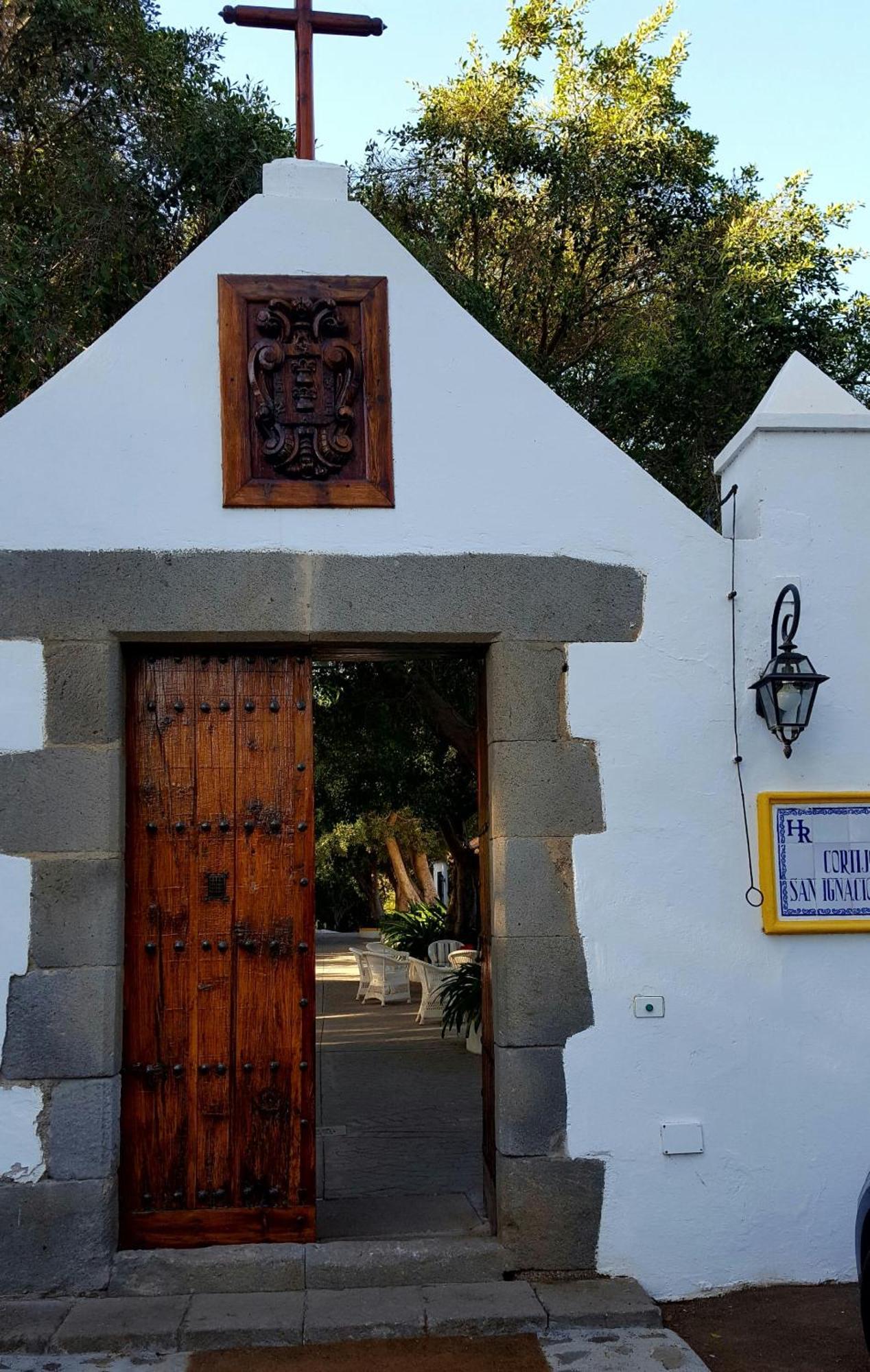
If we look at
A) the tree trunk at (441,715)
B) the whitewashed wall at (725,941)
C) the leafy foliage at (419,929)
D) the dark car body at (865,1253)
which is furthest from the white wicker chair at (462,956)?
the dark car body at (865,1253)

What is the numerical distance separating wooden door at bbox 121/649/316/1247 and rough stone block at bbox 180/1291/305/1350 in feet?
0.93

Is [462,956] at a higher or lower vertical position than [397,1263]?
higher

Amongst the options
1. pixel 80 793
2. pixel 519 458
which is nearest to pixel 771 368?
pixel 519 458

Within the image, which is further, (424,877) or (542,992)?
(424,877)

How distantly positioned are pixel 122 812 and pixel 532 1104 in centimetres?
181

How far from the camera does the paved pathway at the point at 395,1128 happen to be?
203 inches

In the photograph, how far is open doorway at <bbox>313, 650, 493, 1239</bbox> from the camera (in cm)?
524

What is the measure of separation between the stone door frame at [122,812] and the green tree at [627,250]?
5.49m

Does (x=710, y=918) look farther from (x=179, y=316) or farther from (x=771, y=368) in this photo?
(x=771, y=368)

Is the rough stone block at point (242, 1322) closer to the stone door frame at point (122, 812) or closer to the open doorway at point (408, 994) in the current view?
the stone door frame at point (122, 812)

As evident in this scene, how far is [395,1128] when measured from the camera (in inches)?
289

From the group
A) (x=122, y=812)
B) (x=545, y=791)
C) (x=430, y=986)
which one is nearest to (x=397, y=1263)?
(x=545, y=791)

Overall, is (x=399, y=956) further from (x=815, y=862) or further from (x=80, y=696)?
(x=80, y=696)

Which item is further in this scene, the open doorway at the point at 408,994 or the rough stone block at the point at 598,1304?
the open doorway at the point at 408,994
